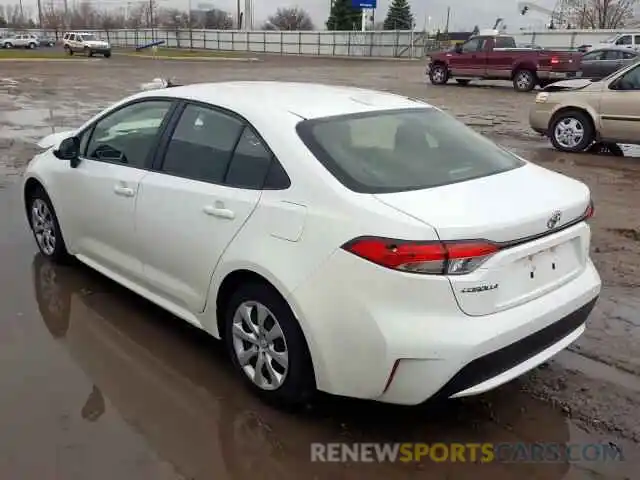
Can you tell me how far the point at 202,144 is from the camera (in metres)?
3.83

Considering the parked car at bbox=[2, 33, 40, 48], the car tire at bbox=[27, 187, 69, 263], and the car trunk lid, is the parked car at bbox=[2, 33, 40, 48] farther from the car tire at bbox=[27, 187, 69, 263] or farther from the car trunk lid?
the car trunk lid

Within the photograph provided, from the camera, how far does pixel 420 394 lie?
287 centimetres

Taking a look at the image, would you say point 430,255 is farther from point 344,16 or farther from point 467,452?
point 344,16

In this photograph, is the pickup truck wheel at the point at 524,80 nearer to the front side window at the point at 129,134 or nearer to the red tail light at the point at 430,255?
the front side window at the point at 129,134

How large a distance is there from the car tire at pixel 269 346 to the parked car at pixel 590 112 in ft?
29.3

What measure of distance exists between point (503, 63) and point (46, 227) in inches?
917

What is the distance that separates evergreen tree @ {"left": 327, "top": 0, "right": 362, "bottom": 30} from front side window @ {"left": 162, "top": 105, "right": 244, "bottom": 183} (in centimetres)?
7909

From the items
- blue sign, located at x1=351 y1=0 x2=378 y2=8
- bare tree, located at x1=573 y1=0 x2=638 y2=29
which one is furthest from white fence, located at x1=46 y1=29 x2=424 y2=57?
bare tree, located at x1=573 y1=0 x2=638 y2=29

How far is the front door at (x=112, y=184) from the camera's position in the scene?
4.19m

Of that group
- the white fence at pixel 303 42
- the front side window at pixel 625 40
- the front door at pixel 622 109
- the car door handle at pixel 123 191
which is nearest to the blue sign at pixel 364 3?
the white fence at pixel 303 42

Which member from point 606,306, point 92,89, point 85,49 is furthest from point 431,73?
point 85,49

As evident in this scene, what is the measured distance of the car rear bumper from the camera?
9.10 feet

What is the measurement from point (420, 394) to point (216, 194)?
1499mm

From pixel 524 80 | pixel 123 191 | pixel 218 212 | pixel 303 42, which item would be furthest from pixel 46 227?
pixel 303 42
